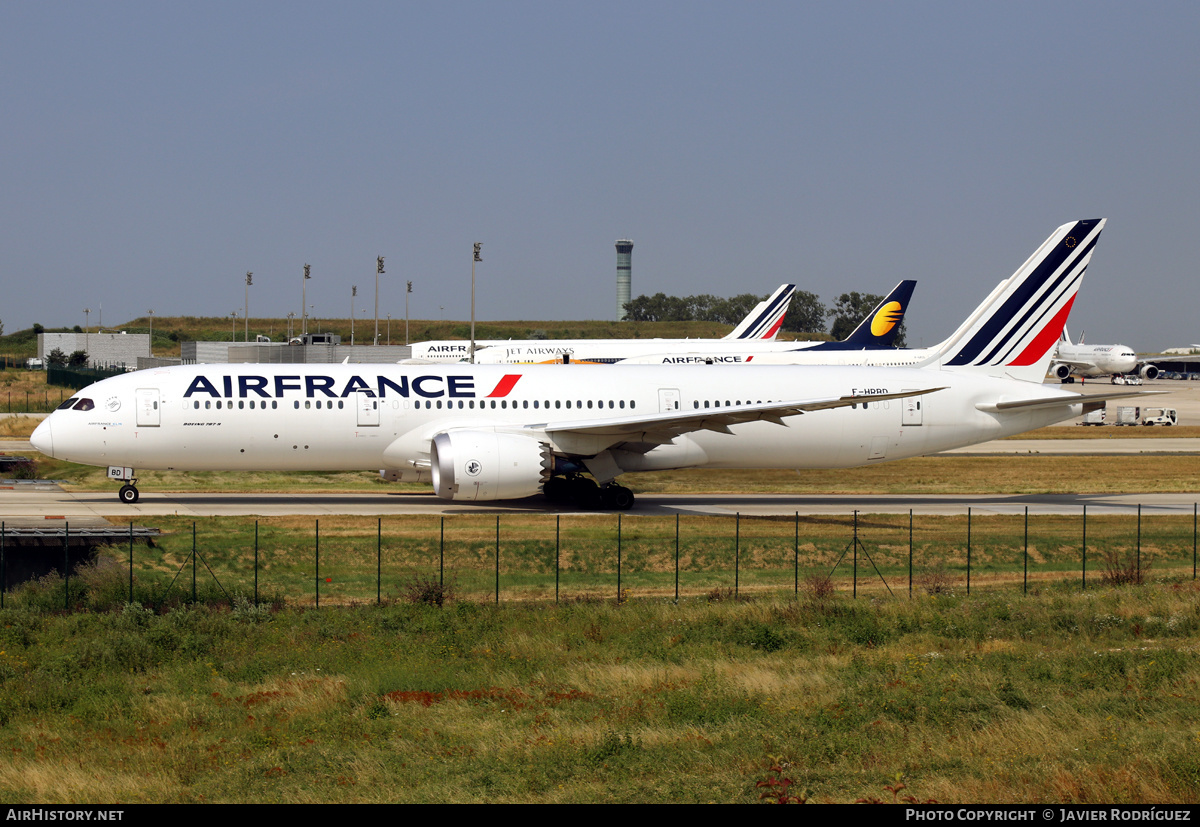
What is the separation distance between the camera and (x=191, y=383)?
121 feet

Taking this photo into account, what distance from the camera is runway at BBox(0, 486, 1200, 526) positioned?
3700 centimetres

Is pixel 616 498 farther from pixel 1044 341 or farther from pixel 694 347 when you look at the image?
pixel 694 347

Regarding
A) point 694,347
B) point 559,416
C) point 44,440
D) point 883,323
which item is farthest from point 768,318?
point 44,440

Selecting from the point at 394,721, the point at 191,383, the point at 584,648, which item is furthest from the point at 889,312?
the point at 394,721

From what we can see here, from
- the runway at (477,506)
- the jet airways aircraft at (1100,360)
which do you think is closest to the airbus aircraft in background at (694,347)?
the runway at (477,506)

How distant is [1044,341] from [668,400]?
608 inches

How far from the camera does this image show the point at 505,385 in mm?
39469

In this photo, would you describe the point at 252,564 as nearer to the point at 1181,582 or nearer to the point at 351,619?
Answer: the point at 351,619

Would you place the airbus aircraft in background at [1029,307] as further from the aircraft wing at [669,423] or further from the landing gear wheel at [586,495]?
the landing gear wheel at [586,495]

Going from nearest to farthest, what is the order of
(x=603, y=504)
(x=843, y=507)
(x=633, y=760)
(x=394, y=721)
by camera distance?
1. (x=633, y=760)
2. (x=394, y=721)
3. (x=603, y=504)
4. (x=843, y=507)

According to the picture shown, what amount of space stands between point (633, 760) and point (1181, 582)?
21399mm

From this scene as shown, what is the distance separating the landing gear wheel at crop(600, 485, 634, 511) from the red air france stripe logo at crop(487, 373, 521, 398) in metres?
4.76

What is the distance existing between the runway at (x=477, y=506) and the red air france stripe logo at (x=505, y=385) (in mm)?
3957

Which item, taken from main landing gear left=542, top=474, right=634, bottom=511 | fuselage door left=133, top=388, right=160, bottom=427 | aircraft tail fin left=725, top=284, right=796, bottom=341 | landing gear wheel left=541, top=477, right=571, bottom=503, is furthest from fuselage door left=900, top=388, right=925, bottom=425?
aircraft tail fin left=725, top=284, right=796, bottom=341
